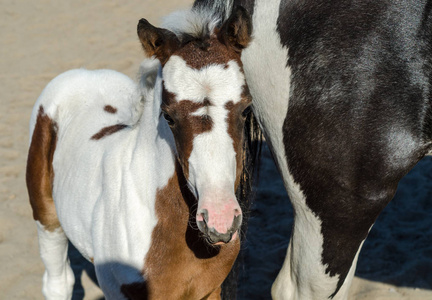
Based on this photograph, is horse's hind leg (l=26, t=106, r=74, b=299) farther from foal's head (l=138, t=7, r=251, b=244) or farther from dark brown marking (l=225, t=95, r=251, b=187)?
dark brown marking (l=225, t=95, r=251, b=187)

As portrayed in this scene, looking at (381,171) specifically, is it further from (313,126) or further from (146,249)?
(146,249)

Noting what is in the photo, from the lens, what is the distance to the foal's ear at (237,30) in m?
1.92

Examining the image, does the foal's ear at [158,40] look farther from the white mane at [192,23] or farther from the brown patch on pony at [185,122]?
the brown patch on pony at [185,122]

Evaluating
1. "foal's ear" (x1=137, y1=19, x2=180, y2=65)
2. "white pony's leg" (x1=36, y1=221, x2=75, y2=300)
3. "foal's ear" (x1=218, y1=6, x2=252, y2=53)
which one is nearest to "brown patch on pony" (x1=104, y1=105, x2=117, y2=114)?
"white pony's leg" (x1=36, y1=221, x2=75, y2=300)

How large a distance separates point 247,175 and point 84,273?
63.7 inches

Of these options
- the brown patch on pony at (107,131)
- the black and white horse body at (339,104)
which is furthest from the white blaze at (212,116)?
the brown patch on pony at (107,131)

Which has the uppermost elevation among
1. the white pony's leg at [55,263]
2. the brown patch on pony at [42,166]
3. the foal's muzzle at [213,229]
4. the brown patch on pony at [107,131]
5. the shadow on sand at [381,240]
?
the foal's muzzle at [213,229]

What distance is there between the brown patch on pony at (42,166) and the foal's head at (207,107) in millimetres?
1157

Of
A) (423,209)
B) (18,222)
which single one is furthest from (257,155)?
(18,222)

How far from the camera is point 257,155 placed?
299 cm

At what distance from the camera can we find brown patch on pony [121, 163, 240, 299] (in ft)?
6.86

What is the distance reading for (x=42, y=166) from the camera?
288cm

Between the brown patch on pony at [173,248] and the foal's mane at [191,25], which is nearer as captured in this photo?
the foal's mane at [191,25]

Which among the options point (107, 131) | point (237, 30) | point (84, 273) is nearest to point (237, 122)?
point (237, 30)
